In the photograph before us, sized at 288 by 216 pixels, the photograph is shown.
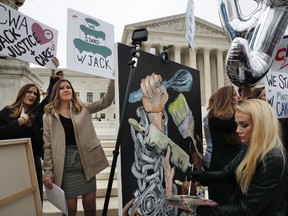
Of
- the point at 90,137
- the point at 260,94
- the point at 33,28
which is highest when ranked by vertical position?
the point at 33,28

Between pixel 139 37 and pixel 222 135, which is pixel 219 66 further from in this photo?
pixel 139 37

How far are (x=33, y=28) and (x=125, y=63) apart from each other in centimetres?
115

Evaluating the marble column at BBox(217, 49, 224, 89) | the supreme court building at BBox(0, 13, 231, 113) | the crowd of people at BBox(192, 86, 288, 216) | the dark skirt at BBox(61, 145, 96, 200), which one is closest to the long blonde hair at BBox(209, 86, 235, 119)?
the crowd of people at BBox(192, 86, 288, 216)

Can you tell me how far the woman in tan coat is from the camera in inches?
86.1

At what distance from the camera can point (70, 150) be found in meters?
2.26

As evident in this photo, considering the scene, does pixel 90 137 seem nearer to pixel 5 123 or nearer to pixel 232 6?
pixel 5 123

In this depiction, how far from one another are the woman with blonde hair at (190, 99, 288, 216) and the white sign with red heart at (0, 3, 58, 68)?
1915mm

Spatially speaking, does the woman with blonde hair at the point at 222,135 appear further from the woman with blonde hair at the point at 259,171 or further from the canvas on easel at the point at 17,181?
the canvas on easel at the point at 17,181

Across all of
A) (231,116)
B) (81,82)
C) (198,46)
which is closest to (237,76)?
(231,116)

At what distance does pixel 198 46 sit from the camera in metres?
39.2

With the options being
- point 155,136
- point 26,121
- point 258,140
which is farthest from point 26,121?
point 258,140

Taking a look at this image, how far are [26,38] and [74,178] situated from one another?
4.34ft

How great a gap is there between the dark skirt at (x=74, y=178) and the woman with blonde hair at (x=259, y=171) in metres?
1.13

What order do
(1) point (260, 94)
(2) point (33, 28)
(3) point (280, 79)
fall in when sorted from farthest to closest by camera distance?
(1) point (260, 94), (3) point (280, 79), (2) point (33, 28)
